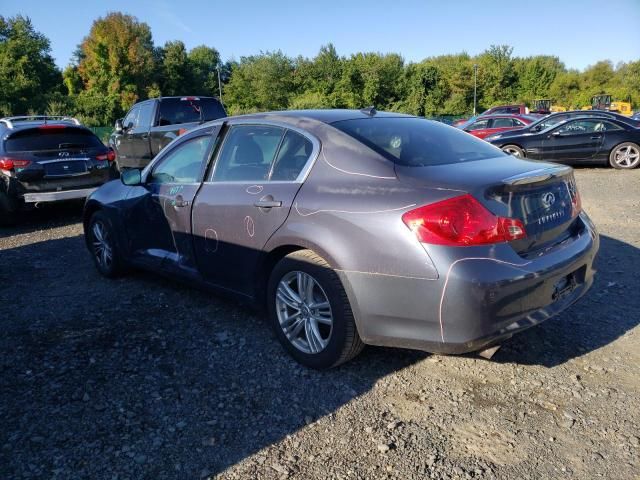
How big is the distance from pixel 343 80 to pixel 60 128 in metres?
60.4

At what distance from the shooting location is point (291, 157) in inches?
133

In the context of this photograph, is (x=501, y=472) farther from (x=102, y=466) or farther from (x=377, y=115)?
(x=377, y=115)

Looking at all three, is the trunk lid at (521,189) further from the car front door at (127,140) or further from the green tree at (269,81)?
the green tree at (269,81)

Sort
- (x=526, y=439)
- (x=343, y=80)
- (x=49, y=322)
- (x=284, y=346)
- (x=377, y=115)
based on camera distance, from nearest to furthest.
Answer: (x=526, y=439), (x=284, y=346), (x=377, y=115), (x=49, y=322), (x=343, y=80)

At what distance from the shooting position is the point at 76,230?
25.2 feet

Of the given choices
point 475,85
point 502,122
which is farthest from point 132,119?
point 475,85

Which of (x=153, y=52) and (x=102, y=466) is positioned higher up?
(x=153, y=52)

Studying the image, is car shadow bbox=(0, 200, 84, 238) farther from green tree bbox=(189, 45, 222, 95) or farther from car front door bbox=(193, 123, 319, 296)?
green tree bbox=(189, 45, 222, 95)

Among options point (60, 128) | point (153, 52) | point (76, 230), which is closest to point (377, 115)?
point (76, 230)

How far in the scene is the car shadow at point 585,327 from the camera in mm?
3314

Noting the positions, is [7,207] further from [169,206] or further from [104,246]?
[169,206]

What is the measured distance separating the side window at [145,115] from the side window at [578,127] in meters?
10.2

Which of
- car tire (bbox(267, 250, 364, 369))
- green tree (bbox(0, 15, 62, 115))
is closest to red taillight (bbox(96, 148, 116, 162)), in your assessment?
car tire (bbox(267, 250, 364, 369))

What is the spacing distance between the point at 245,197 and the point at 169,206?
1022 mm
